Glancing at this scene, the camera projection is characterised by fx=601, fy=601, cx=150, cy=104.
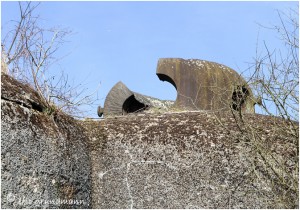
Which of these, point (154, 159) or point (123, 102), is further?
point (123, 102)

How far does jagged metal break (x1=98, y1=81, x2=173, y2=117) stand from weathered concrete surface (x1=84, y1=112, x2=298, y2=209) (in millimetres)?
1503

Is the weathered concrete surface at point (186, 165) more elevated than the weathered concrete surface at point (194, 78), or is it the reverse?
the weathered concrete surface at point (194, 78)

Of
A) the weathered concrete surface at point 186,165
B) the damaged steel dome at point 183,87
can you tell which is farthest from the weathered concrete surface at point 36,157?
the damaged steel dome at point 183,87

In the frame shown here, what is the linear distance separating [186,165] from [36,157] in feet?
4.01

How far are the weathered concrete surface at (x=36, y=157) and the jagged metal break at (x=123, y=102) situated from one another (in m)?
1.89

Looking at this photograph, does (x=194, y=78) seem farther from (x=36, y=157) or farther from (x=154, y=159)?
(x=36, y=157)

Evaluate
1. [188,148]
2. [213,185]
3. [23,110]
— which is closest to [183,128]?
[188,148]

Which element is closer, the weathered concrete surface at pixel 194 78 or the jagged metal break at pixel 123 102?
the weathered concrete surface at pixel 194 78

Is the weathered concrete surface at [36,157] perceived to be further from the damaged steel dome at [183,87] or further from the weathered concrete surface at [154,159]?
the damaged steel dome at [183,87]

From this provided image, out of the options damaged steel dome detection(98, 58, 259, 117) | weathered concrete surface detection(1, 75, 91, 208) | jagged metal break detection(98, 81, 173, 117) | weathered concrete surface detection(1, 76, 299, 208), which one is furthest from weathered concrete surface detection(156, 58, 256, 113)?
weathered concrete surface detection(1, 75, 91, 208)

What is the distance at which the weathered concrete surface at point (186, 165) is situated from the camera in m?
4.53

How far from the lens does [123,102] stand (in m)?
6.54

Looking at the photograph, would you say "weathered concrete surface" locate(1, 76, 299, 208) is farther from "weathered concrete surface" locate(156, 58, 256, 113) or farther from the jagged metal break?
the jagged metal break

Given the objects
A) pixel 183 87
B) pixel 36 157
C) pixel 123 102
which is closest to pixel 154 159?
pixel 36 157
